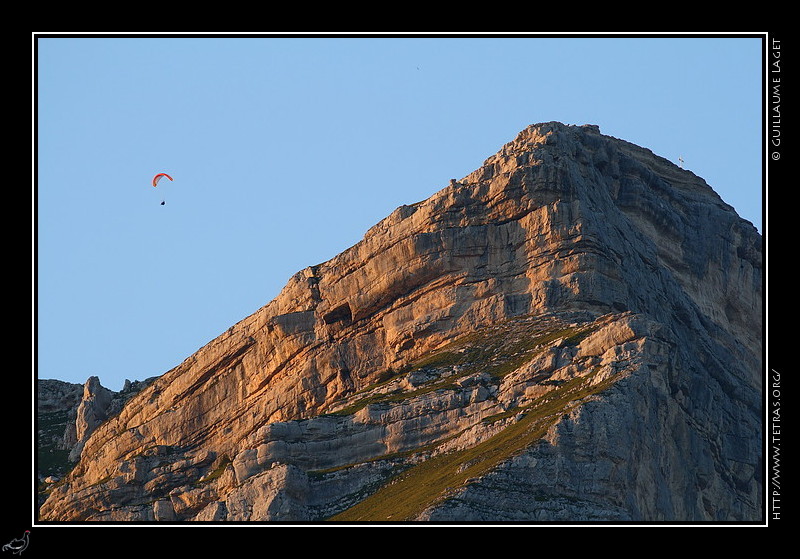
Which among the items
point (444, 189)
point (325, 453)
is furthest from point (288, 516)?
point (444, 189)
